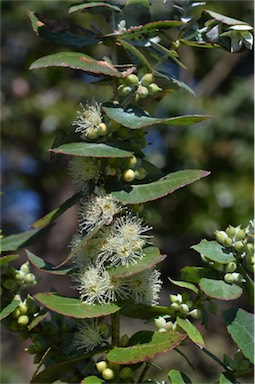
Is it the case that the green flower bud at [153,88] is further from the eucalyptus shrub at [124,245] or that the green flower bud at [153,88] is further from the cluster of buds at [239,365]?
the cluster of buds at [239,365]

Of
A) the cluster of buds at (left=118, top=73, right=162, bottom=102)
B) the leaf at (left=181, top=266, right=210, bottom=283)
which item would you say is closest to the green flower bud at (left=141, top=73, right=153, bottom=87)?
the cluster of buds at (left=118, top=73, right=162, bottom=102)

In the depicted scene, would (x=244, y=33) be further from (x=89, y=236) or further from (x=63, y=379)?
(x=63, y=379)

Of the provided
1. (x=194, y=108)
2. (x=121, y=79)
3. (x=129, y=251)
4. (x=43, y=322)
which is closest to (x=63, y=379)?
(x=43, y=322)

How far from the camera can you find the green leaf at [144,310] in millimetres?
669

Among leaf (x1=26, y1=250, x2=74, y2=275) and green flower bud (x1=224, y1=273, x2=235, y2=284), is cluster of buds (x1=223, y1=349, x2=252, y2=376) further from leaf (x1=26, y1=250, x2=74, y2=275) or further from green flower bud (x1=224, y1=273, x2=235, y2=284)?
leaf (x1=26, y1=250, x2=74, y2=275)

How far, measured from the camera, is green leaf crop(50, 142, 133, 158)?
649 millimetres

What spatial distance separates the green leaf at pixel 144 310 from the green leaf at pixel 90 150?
0.15m

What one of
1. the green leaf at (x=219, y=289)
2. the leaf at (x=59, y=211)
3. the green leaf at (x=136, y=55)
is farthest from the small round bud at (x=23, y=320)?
the green leaf at (x=136, y=55)

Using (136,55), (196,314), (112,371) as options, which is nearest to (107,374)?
(112,371)

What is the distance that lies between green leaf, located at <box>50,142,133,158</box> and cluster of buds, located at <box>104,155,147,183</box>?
27 millimetres

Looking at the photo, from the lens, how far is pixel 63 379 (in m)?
0.76

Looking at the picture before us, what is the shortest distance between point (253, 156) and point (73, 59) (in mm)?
2287

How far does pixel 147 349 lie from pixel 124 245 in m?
0.11

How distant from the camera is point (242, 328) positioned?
28.4 inches
